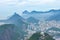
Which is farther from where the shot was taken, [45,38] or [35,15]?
[35,15]

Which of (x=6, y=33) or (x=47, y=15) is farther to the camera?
(x=47, y=15)

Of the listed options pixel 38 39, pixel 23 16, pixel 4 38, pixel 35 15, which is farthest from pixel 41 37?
pixel 35 15

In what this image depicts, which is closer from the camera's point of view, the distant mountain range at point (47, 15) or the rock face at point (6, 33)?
the rock face at point (6, 33)

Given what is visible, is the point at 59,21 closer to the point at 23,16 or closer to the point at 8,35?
the point at 23,16

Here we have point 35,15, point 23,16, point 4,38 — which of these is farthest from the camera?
point 35,15

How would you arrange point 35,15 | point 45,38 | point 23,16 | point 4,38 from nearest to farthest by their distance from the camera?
point 45,38
point 4,38
point 23,16
point 35,15

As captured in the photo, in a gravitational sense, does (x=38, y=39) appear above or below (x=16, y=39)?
above

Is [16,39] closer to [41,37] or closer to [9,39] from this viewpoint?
[9,39]

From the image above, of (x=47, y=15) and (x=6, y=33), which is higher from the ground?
(x=47, y=15)

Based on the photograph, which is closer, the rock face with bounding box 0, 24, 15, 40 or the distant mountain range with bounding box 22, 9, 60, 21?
the rock face with bounding box 0, 24, 15, 40
